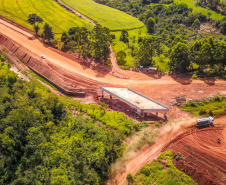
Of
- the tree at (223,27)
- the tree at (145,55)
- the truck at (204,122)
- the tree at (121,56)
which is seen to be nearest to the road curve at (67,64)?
the tree at (145,55)

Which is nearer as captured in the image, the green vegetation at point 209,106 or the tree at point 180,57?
the green vegetation at point 209,106

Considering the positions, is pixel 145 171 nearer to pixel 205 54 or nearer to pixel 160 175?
pixel 160 175

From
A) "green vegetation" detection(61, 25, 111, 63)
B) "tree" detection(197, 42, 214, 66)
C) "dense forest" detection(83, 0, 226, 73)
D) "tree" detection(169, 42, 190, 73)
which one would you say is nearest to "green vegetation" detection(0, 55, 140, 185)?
"green vegetation" detection(61, 25, 111, 63)

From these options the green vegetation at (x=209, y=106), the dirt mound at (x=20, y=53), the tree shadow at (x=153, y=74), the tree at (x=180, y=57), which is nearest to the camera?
the green vegetation at (x=209, y=106)

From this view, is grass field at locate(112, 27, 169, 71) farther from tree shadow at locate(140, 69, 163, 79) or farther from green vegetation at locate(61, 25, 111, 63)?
green vegetation at locate(61, 25, 111, 63)

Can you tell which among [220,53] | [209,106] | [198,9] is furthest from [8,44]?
[198,9]

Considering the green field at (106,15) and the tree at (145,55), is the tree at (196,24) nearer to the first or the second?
the green field at (106,15)
